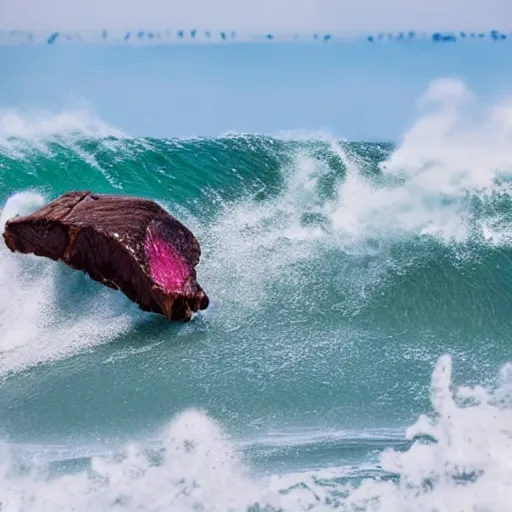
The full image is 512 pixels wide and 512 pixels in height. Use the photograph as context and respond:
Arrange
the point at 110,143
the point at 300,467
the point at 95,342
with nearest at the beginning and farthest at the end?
the point at 300,467 → the point at 95,342 → the point at 110,143

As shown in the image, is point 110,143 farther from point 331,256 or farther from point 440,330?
point 440,330

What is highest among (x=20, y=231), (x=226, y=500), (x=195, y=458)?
(x=20, y=231)

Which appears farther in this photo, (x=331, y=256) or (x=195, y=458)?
(x=331, y=256)

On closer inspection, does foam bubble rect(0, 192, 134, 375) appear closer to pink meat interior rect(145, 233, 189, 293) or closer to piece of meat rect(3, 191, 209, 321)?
piece of meat rect(3, 191, 209, 321)

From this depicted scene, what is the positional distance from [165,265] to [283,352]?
5.10 feet

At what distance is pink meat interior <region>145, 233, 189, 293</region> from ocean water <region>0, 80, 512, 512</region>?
1.43 ft

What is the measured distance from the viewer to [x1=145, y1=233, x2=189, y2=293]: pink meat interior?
725 cm

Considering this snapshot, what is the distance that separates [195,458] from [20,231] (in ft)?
12.0

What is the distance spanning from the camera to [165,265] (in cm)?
745

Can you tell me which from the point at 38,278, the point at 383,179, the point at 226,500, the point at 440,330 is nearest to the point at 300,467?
the point at 226,500

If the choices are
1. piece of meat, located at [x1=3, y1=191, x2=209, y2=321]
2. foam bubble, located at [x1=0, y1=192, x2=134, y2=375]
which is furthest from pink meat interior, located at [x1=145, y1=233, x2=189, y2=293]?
foam bubble, located at [x1=0, y1=192, x2=134, y2=375]

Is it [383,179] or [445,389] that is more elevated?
[383,179]

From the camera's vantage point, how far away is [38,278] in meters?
7.98

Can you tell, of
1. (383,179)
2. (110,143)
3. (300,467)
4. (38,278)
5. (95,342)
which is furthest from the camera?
(110,143)
